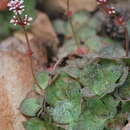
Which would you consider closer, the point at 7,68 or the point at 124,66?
the point at 124,66

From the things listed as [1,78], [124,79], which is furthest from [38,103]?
[124,79]

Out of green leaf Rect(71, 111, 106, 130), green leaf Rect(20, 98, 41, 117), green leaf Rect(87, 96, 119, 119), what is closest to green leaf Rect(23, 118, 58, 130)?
green leaf Rect(20, 98, 41, 117)

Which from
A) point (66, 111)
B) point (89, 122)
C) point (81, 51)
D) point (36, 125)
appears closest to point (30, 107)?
point (36, 125)

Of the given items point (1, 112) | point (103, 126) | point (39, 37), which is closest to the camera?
point (103, 126)

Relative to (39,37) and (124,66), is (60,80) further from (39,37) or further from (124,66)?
(39,37)

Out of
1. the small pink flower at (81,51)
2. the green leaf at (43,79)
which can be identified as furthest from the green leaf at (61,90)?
the small pink flower at (81,51)

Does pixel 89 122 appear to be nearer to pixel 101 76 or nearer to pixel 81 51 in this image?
pixel 101 76
